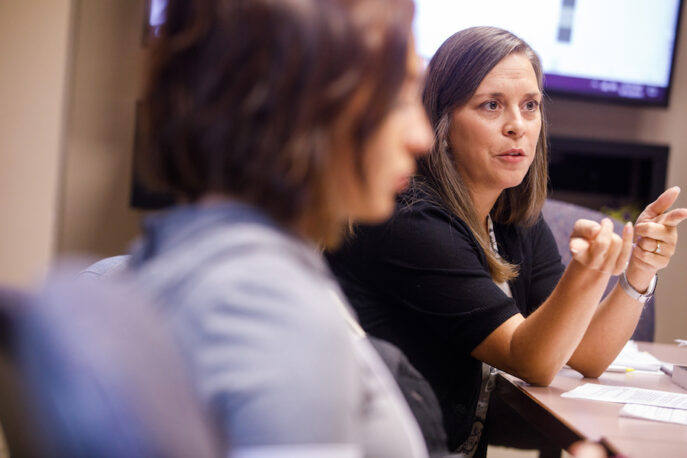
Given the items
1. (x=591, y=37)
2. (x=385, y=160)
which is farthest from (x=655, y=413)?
(x=591, y=37)

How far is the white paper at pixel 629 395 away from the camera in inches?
44.8

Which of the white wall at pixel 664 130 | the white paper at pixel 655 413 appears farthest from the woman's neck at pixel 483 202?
the white wall at pixel 664 130

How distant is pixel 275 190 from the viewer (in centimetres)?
53

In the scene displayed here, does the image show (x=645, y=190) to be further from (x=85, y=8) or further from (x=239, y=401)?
(x=239, y=401)

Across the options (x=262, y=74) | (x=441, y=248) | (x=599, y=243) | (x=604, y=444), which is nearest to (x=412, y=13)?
(x=262, y=74)

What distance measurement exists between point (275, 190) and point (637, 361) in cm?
126

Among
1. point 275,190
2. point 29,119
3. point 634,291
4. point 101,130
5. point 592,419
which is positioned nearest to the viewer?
point 275,190

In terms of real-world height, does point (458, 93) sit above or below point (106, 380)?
above

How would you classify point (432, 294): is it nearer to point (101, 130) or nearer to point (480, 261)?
point (480, 261)

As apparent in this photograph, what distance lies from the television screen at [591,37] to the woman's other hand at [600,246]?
6.02 ft

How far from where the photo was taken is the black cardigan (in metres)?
1.28

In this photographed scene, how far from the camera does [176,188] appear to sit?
1.93 feet

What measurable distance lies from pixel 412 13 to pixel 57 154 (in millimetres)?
2688

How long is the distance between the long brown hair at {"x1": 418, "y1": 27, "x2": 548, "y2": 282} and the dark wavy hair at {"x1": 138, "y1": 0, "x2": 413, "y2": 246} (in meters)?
0.89
